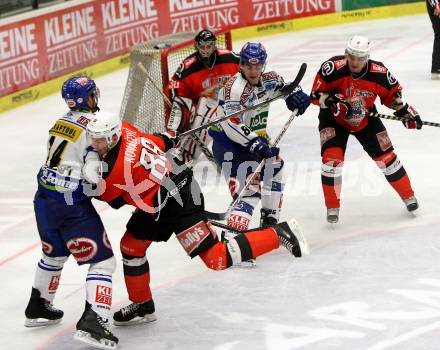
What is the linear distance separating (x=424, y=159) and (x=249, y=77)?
8.68ft

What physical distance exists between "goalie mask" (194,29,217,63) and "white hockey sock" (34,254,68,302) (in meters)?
2.76

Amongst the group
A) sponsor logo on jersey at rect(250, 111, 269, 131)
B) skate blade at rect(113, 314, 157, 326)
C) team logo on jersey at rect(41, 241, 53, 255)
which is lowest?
skate blade at rect(113, 314, 157, 326)

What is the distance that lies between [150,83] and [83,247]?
4.15 metres

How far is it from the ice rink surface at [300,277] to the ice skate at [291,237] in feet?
0.98

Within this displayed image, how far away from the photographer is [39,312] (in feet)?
19.7

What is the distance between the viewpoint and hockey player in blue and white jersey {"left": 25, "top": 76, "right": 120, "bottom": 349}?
5.57 metres

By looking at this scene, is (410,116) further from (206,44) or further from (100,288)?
(100,288)

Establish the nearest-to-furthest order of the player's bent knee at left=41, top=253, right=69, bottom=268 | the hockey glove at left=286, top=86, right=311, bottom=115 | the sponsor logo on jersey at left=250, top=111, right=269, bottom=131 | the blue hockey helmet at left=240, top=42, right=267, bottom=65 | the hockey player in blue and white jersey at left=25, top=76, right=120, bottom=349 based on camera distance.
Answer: the hockey player in blue and white jersey at left=25, top=76, right=120, bottom=349 < the player's bent knee at left=41, top=253, right=69, bottom=268 < the blue hockey helmet at left=240, top=42, right=267, bottom=65 < the hockey glove at left=286, top=86, right=311, bottom=115 < the sponsor logo on jersey at left=250, top=111, right=269, bottom=131

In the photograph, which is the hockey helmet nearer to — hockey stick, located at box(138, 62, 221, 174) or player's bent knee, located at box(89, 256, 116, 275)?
hockey stick, located at box(138, 62, 221, 174)

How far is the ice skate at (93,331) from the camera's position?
5.49m

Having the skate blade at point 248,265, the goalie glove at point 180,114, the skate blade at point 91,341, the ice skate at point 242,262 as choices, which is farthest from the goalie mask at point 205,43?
the skate blade at point 91,341

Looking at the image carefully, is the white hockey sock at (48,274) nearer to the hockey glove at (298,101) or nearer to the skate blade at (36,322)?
the skate blade at (36,322)

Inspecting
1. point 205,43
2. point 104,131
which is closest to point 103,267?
point 104,131

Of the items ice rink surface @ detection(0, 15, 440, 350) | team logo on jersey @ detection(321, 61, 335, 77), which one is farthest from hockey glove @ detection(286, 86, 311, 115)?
ice rink surface @ detection(0, 15, 440, 350)
